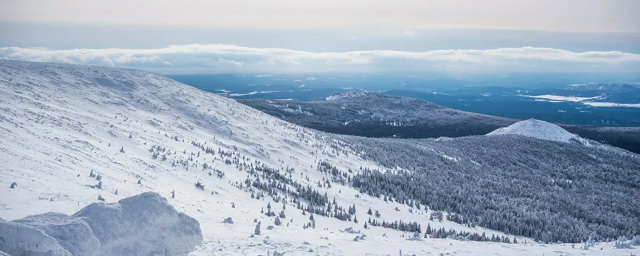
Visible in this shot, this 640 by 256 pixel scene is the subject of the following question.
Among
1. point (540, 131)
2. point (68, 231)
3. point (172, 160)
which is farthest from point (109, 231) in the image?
point (540, 131)

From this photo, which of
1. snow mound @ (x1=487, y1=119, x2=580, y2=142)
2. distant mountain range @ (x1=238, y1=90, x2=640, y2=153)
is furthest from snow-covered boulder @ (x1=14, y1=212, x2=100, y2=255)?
distant mountain range @ (x1=238, y1=90, x2=640, y2=153)

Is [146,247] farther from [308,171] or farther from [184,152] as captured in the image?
[308,171]

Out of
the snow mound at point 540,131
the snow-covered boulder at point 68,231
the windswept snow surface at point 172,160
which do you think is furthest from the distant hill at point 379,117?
the snow-covered boulder at point 68,231

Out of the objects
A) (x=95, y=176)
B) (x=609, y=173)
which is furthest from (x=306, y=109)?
(x=95, y=176)

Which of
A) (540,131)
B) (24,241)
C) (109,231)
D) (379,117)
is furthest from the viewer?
(379,117)

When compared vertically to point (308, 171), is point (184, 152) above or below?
above

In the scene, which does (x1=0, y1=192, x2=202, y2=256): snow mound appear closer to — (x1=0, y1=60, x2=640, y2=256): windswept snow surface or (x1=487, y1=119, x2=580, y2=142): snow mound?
(x1=0, y1=60, x2=640, y2=256): windswept snow surface

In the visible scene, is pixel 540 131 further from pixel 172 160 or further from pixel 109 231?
pixel 109 231
